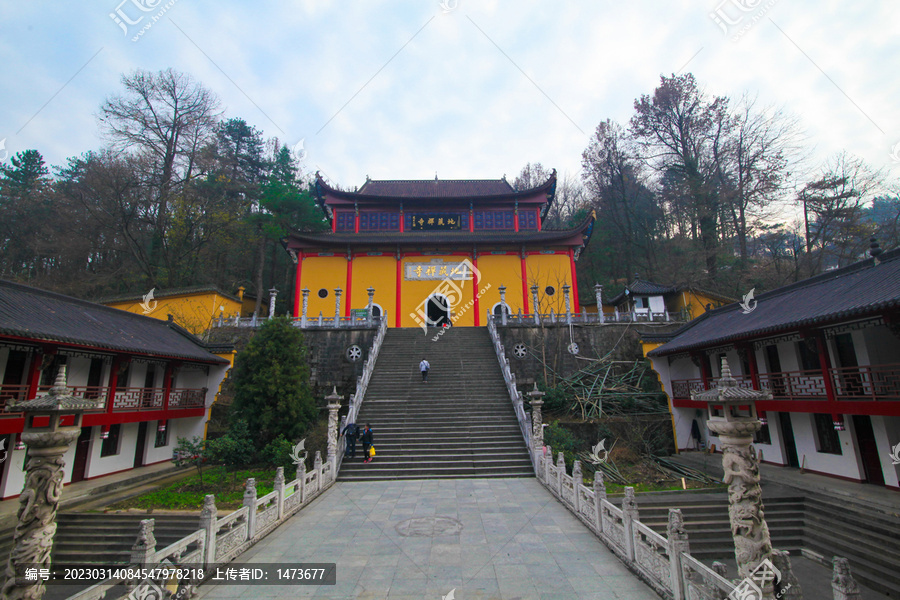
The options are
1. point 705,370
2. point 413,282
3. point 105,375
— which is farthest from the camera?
point 413,282

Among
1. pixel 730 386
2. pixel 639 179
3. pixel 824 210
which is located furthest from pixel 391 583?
pixel 639 179

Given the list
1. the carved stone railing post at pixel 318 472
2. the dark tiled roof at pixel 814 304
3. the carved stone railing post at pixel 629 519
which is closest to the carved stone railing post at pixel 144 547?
the carved stone railing post at pixel 318 472

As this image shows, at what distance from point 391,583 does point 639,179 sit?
33.7 m

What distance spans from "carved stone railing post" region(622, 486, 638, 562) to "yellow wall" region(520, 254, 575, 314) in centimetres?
1739

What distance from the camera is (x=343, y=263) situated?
942 inches

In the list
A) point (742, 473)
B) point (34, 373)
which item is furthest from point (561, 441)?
point (34, 373)

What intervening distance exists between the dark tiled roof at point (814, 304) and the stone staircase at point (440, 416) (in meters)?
6.48

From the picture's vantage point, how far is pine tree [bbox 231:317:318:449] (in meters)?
12.8

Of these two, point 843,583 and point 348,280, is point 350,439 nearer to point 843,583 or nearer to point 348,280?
point 843,583

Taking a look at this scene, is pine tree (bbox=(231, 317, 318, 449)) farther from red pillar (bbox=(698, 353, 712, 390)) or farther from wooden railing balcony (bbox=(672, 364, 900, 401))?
red pillar (bbox=(698, 353, 712, 390))

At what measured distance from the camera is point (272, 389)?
Answer: 12.7 metres

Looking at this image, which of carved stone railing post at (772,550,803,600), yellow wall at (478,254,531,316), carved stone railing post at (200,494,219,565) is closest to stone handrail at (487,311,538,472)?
yellow wall at (478,254,531,316)

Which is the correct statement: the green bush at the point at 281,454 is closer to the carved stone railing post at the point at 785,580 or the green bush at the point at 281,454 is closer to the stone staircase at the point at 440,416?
the stone staircase at the point at 440,416

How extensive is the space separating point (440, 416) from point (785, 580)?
1030 centimetres
